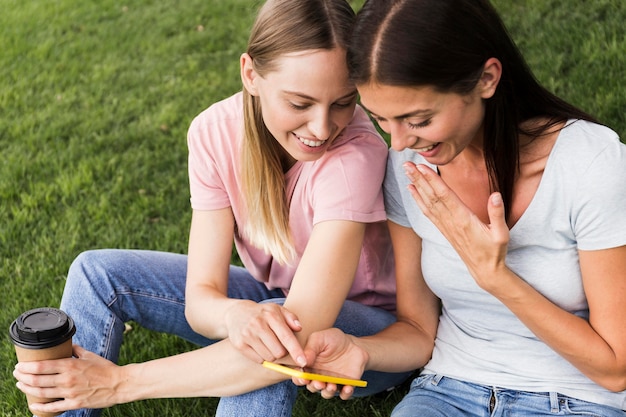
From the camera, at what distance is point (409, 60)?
193 cm

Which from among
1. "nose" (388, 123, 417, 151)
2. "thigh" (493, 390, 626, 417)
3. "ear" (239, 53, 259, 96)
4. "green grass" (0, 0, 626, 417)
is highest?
"ear" (239, 53, 259, 96)

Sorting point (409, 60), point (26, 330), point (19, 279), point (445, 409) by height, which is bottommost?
point (19, 279)

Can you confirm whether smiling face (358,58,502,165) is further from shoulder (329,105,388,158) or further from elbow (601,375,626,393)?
elbow (601,375,626,393)

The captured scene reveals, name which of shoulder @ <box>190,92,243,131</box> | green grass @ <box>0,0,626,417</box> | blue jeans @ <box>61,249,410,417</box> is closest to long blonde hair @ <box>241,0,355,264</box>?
shoulder @ <box>190,92,243,131</box>

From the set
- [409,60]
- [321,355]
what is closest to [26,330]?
[321,355]

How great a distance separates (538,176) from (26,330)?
1397 mm

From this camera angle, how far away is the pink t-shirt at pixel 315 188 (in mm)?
2379

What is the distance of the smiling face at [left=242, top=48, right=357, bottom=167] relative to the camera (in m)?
2.19

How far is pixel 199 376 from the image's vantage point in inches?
91.9

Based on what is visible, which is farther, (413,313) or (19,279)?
(19,279)

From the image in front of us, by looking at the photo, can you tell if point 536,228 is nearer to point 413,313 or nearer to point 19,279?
point 413,313

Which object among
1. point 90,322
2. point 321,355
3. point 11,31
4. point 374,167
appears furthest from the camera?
point 11,31

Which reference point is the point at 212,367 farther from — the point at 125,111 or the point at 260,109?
the point at 125,111

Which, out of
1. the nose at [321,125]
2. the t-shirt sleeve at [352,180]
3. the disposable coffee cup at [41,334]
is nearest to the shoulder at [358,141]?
the t-shirt sleeve at [352,180]
